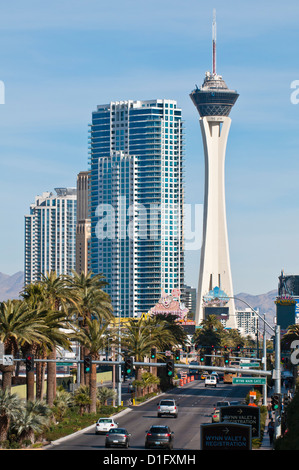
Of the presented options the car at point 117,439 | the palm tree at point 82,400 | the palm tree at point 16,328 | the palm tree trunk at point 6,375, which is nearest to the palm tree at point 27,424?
the palm tree at point 16,328

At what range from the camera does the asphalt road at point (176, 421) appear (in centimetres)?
6234

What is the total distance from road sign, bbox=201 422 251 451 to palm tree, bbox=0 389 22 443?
20368 millimetres

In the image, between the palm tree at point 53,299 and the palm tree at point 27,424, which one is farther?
the palm tree at point 53,299

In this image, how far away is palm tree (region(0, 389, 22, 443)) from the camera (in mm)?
62969

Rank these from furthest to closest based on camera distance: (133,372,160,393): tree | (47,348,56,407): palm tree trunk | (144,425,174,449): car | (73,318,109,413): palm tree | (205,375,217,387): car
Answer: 1. (205,375,217,387): car
2. (133,372,160,393): tree
3. (73,318,109,413): palm tree
4. (47,348,56,407): palm tree trunk
5. (144,425,174,449): car

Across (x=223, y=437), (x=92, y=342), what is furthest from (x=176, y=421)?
(x=223, y=437)

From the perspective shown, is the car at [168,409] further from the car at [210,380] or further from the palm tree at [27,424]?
the car at [210,380]

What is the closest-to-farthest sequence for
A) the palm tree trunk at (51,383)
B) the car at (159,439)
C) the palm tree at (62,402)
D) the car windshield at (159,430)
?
the car at (159,439), the car windshield at (159,430), the palm tree at (62,402), the palm tree trunk at (51,383)

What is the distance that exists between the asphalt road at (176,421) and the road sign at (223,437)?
1371 cm

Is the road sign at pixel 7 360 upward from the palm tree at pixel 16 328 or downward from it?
downward

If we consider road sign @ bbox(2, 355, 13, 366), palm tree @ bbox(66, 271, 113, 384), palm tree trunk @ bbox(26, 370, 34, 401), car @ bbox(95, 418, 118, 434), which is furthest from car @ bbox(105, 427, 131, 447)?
palm tree @ bbox(66, 271, 113, 384)

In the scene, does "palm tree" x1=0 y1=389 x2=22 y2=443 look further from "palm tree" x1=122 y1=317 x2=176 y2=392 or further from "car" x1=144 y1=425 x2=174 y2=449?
"palm tree" x1=122 y1=317 x2=176 y2=392

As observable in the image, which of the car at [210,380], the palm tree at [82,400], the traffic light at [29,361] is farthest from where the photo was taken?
the car at [210,380]

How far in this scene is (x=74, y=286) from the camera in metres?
90.7
